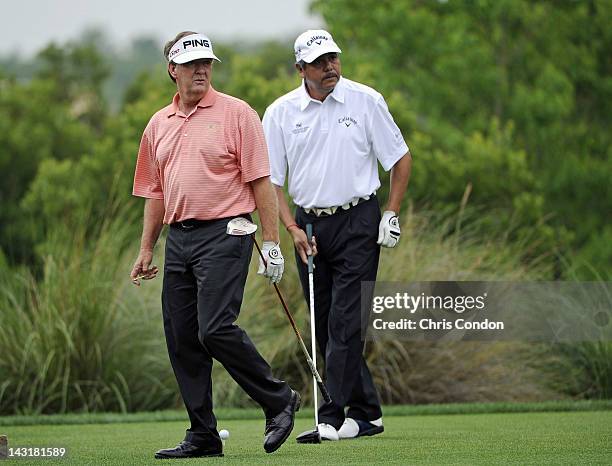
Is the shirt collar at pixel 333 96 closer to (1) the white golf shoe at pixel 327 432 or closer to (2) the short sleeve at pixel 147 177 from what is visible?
(2) the short sleeve at pixel 147 177

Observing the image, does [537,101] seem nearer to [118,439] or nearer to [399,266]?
[399,266]

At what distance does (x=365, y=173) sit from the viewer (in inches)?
335

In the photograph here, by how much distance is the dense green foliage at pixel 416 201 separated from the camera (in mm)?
11562

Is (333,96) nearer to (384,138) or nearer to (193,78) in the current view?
(384,138)

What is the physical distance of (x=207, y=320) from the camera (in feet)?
23.4

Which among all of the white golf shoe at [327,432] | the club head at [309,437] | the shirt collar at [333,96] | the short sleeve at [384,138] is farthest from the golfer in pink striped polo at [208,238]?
the short sleeve at [384,138]

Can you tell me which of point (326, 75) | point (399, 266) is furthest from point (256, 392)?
point (399, 266)

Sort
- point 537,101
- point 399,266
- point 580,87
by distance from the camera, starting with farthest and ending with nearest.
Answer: point 580,87, point 537,101, point 399,266

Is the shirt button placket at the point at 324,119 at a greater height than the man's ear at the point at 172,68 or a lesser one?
lesser

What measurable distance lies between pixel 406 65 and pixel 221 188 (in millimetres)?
17942

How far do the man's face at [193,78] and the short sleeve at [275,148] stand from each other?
1.33 meters

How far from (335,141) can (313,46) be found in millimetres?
587

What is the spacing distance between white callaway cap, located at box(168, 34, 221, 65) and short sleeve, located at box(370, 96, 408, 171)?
155 centimetres

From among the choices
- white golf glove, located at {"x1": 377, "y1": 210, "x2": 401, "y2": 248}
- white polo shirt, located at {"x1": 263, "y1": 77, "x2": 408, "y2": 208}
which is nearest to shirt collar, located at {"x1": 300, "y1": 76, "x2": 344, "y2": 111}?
white polo shirt, located at {"x1": 263, "y1": 77, "x2": 408, "y2": 208}
